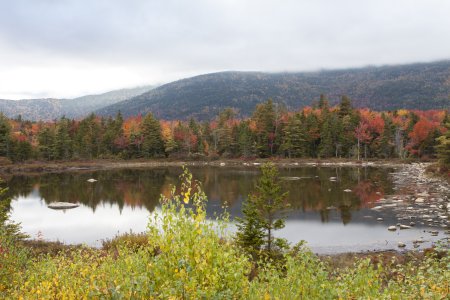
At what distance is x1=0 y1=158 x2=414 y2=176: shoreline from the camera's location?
85.8 meters

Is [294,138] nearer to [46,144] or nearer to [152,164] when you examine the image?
[152,164]

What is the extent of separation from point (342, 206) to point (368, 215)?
16.2ft

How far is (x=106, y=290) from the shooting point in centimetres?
643

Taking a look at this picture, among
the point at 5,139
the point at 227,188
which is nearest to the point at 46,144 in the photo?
the point at 5,139

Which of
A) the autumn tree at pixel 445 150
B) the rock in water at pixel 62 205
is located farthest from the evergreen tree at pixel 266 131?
the rock in water at pixel 62 205

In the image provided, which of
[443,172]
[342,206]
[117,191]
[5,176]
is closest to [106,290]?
[342,206]

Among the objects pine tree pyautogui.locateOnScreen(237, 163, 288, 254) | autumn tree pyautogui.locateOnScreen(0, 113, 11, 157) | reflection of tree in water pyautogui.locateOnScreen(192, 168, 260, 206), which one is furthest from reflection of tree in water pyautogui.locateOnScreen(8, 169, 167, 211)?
autumn tree pyautogui.locateOnScreen(0, 113, 11, 157)

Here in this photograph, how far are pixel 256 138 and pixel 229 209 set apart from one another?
6810 cm

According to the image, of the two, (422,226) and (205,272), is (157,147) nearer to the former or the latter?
(422,226)

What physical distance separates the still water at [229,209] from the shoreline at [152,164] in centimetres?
2187

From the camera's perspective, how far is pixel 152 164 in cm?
10044

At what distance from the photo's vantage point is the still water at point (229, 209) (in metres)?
27.2

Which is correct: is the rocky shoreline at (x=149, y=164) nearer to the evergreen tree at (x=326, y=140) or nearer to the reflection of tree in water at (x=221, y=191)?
the evergreen tree at (x=326, y=140)

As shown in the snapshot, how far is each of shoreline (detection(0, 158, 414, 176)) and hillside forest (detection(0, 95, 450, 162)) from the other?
4.30m
